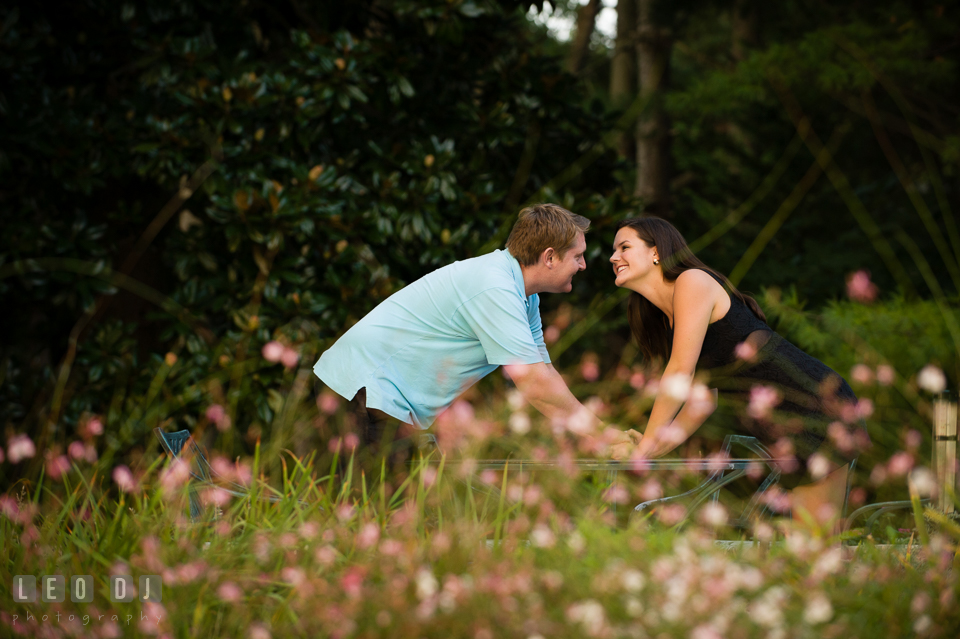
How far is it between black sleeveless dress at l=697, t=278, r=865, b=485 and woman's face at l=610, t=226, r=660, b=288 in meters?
Result: 0.31

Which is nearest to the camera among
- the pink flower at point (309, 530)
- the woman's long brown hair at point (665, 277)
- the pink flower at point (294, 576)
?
the pink flower at point (294, 576)

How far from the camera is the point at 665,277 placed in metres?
2.84

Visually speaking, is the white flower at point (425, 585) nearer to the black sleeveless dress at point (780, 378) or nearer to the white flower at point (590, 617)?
the white flower at point (590, 617)

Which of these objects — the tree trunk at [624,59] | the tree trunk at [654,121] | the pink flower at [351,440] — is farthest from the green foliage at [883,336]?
the tree trunk at [624,59]

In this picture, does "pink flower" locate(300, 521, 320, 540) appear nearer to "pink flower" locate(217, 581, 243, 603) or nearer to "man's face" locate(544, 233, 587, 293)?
"pink flower" locate(217, 581, 243, 603)

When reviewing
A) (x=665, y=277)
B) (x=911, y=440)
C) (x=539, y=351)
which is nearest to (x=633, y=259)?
(x=665, y=277)

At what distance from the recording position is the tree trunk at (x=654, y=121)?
26.6 feet

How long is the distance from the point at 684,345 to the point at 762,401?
468 mm

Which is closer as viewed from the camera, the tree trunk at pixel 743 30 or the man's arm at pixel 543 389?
the man's arm at pixel 543 389

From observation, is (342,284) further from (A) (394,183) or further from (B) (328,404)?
(B) (328,404)

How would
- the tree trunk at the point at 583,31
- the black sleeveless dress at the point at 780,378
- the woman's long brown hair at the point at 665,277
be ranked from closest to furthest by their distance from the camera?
the black sleeveless dress at the point at 780,378 → the woman's long brown hair at the point at 665,277 → the tree trunk at the point at 583,31

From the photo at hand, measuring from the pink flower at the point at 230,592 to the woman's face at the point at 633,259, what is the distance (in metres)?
1.61

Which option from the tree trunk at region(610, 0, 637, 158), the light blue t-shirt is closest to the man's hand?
the light blue t-shirt

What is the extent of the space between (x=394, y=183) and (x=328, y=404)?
198 centimetres
